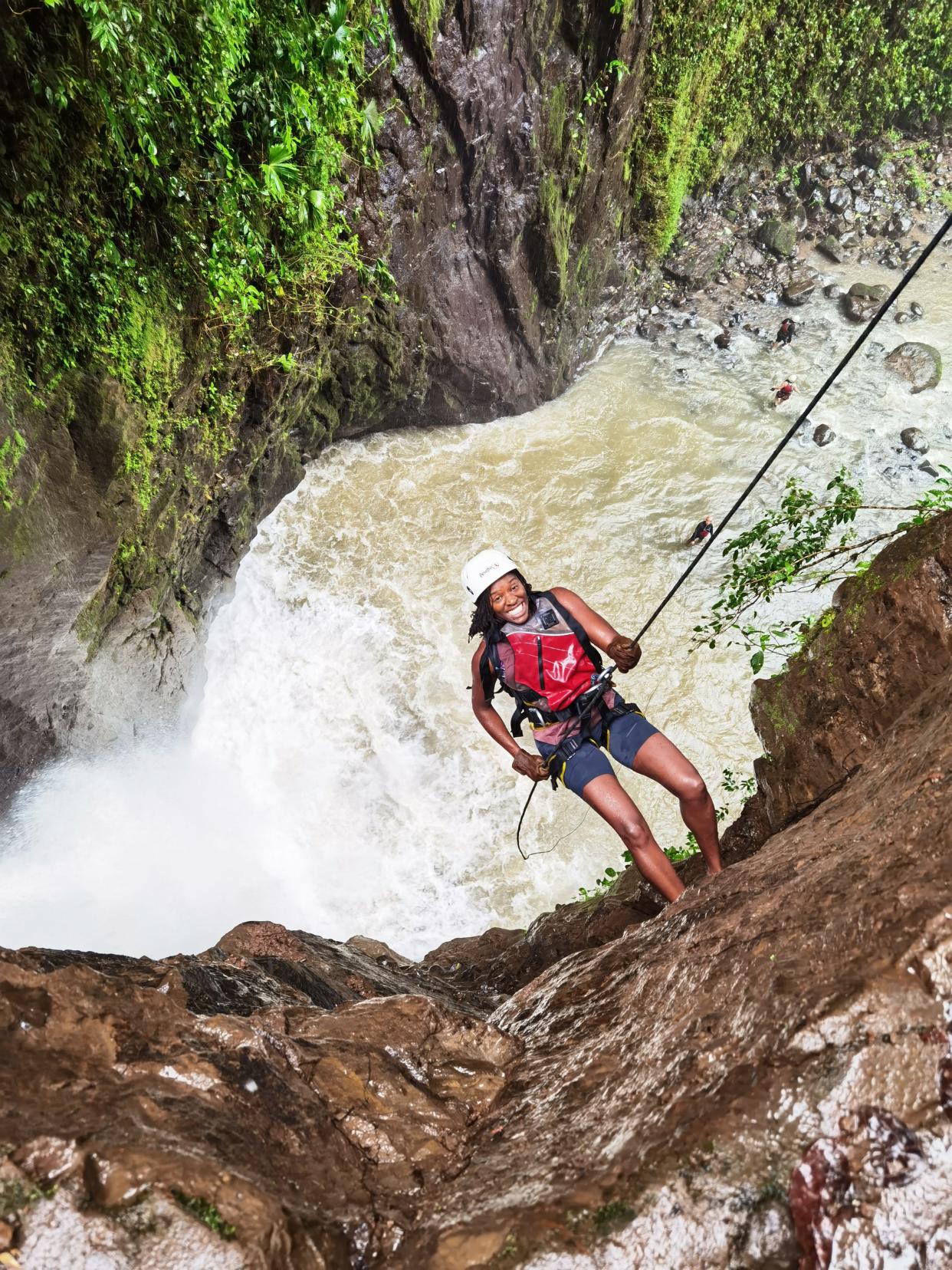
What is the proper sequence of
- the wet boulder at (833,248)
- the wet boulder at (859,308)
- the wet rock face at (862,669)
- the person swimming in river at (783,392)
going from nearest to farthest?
1. the wet rock face at (862,669)
2. the person swimming in river at (783,392)
3. the wet boulder at (859,308)
4. the wet boulder at (833,248)

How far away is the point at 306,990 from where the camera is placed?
3457 millimetres

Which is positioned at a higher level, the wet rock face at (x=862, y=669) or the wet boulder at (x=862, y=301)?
the wet boulder at (x=862, y=301)

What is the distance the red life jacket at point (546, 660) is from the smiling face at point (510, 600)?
4 cm

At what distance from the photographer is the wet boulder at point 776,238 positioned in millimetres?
15289

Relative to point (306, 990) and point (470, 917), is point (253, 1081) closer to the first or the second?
point (306, 990)

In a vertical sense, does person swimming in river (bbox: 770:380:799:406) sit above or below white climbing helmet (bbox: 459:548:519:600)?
above

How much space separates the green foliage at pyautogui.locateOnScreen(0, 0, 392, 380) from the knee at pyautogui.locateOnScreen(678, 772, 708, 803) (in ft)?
14.7

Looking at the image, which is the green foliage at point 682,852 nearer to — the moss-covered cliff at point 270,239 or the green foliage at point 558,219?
the moss-covered cliff at point 270,239

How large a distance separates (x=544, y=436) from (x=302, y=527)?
4.11 m

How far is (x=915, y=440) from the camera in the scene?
1205 centimetres

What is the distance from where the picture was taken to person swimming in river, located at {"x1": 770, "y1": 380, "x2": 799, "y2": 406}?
40.9ft

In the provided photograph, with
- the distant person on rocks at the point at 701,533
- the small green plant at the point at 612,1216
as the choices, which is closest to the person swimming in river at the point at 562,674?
the small green plant at the point at 612,1216

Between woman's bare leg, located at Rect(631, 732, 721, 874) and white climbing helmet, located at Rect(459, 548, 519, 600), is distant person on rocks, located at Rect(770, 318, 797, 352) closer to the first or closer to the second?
white climbing helmet, located at Rect(459, 548, 519, 600)

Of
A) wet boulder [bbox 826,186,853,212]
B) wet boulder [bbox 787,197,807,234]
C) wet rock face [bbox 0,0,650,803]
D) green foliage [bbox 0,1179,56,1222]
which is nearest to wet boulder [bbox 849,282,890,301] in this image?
wet boulder [bbox 787,197,807,234]
